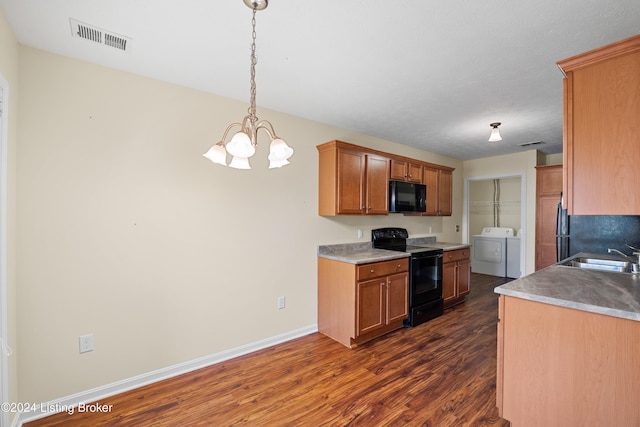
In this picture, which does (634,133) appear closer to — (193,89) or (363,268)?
(363,268)

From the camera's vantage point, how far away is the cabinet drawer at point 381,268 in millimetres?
2773

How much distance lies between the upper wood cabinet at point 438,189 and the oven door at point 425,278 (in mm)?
897

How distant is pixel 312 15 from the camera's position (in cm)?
153

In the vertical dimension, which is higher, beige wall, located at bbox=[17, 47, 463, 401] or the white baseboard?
beige wall, located at bbox=[17, 47, 463, 401]

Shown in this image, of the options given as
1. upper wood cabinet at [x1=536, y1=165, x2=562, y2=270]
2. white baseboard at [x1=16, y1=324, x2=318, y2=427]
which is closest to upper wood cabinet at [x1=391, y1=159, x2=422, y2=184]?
upper wood cabinet at [x1=536, y1=165, x2=562, y2=270]

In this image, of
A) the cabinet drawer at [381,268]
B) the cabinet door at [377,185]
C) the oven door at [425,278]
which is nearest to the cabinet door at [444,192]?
the oven door at [425,278]

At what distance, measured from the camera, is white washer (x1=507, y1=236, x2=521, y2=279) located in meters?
5.51

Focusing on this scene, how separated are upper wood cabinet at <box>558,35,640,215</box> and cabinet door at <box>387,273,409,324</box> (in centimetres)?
178

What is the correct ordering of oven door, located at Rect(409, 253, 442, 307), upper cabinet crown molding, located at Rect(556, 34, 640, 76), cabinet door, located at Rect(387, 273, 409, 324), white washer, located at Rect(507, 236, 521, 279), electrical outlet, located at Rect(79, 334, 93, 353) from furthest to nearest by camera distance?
white washer, located at Rect(507, 236, 521, 279) → oven door, located at Rect(409, 253, 442, 307) → cabinet door, located at Rect(387, 273, 409, 324) → electrical outlet, located at Rect(79, 334, 93, 353) → upper cabinet crown molding, located at Rect(556, 34, 640, 76)

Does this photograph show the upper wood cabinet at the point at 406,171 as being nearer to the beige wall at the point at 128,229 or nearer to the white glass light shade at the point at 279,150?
the beige wall at the point at 128,229

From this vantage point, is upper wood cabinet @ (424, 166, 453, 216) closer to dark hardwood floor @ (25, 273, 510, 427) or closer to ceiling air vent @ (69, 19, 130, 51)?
dark hardwood floor @ (25, 273, 510, 427)

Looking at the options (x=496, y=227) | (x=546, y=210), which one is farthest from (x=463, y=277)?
(x=496, y=227)

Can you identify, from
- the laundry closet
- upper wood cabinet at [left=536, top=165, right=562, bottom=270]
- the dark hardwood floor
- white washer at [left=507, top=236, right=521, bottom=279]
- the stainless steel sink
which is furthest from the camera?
the laundry closet

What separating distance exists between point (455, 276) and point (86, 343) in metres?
4.16
